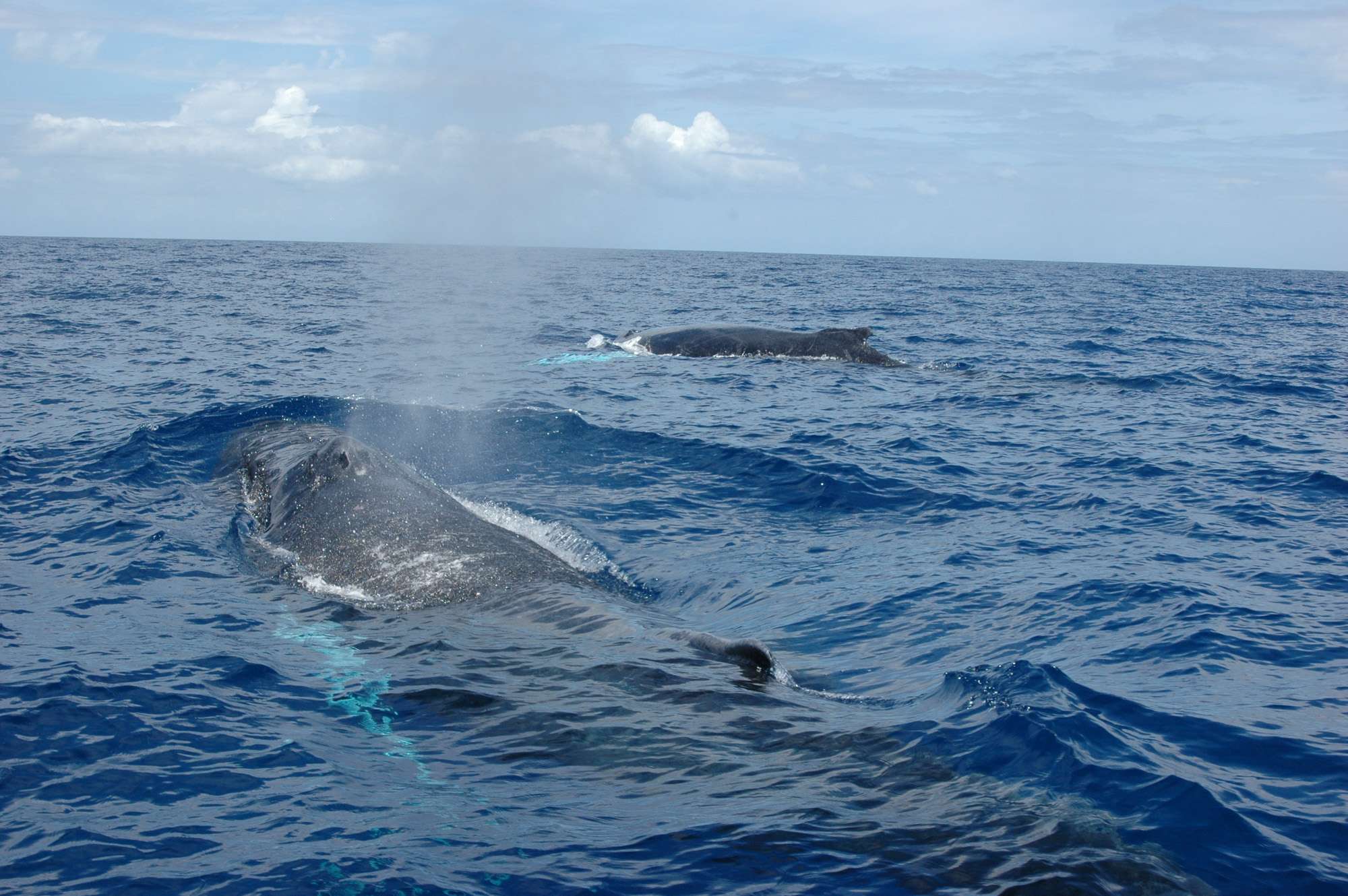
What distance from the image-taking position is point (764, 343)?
31.2 metres

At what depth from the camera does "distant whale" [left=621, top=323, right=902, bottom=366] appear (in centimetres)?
3033

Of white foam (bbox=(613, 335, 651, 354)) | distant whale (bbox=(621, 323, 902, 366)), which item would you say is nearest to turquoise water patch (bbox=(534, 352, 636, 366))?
white foam (bbox=(613, 335, 651, 354))

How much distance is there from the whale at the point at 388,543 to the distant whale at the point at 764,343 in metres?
18.2

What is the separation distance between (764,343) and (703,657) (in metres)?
23.3

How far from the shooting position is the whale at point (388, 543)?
10.2 m

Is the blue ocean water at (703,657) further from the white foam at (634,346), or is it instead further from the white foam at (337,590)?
the white foam at (634,346)

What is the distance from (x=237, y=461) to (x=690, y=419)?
8.82 meters

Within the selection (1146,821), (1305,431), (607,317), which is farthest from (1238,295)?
(1146,821)

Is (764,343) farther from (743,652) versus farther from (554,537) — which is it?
(743,652)

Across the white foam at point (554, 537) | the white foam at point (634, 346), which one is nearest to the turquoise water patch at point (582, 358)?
the white foam at point (634, 346)

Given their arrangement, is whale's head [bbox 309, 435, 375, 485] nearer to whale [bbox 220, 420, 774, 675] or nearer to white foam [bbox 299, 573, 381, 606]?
whale [bbox 220, 420, 774, 675]

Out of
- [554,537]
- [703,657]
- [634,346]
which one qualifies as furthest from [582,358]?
[703,657]

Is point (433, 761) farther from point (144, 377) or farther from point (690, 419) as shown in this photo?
point (144, 377)

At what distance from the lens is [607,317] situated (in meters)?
44.8
